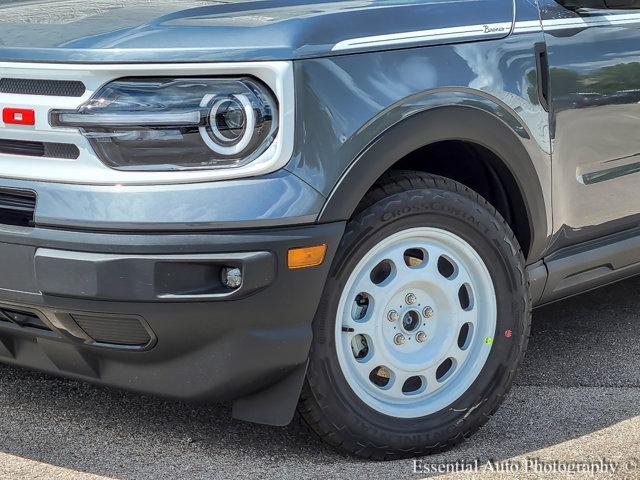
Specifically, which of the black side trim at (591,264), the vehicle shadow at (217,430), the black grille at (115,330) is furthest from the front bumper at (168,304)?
the black side trim at (591,264)

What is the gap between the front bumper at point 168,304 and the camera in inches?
109

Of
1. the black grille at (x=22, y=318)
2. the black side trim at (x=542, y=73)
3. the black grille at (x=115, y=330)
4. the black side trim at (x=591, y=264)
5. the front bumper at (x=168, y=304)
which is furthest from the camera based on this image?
the black side trim at (x=591, y=264)

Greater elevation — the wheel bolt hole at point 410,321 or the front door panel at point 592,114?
the front door panel at point 592,114

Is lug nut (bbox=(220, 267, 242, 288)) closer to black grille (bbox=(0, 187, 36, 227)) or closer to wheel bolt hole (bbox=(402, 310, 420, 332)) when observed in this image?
black grille (bbox=(0, 187, 36, 227))

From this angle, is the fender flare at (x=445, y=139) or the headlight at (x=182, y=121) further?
the fender flare at (x=445, y=139)

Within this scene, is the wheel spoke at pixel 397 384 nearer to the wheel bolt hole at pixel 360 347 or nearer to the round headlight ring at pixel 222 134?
the wheel bolt hole at pixel 360 347

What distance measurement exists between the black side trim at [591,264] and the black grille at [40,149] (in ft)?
5.23

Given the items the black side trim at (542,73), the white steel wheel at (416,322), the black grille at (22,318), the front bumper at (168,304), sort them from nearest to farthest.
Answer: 1. the front bumper at (168,304)
2. the black grille at (22,318)
3. the white steel wheel at (416,322)
4. the black side trim at (542,73)

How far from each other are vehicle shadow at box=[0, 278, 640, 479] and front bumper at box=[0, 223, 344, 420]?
0.31 m

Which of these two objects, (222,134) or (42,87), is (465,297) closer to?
(222,134)

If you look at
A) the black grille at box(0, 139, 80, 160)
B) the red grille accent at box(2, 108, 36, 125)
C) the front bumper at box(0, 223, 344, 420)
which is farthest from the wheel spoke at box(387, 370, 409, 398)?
the red grille accent at box(2, 108, 36, 125)

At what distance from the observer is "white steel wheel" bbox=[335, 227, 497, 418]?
10.3 ft

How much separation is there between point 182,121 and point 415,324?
3.12ft

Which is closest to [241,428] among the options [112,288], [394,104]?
[112,288]
